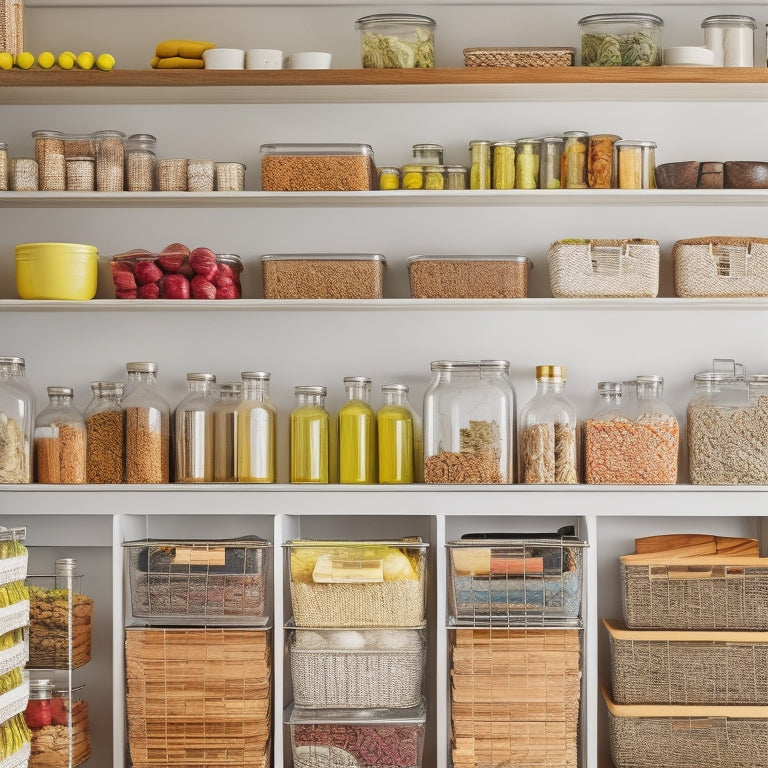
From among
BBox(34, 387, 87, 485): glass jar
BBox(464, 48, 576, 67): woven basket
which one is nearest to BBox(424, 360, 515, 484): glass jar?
BBox(464, 48, 576, 67): woven basket

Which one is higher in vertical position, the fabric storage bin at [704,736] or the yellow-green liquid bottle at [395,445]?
the yellow-green liquid bottle at [395,445]

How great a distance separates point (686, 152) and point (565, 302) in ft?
2.26

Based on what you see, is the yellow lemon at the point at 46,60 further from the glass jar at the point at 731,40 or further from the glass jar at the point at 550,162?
the glass jar at the point at 731,40

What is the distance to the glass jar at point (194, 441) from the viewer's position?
9.71 feet

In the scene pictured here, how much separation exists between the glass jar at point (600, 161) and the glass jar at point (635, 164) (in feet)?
0.10

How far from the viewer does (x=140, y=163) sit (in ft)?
9.97

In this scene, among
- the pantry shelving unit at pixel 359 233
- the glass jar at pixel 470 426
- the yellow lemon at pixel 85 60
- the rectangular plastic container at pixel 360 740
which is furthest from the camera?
the pantry shelving unit at pixel 359 233

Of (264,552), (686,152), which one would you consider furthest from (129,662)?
Answer: (686,152)

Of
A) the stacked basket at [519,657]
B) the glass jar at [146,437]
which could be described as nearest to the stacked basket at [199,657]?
the glass jar at [146,437]

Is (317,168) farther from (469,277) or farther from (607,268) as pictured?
(607,268)

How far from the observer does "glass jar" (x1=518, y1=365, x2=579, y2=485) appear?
2881 millimetres

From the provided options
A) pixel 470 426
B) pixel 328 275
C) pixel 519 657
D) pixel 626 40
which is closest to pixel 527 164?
pixel 626 40

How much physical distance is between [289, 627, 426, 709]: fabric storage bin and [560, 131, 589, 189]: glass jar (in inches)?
54.6

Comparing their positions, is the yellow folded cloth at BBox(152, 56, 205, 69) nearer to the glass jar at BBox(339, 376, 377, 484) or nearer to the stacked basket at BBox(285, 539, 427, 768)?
the glass jar at BBox(339, 376, 377, 484)
